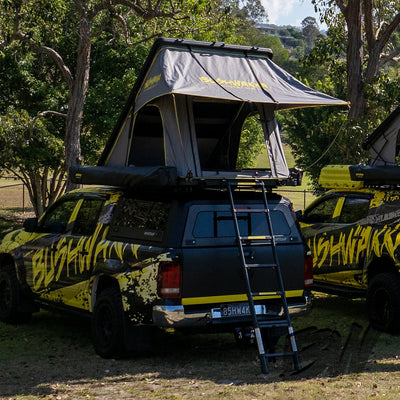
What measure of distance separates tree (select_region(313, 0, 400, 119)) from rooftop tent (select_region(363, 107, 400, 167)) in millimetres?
6115

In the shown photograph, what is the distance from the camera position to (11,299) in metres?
10.3

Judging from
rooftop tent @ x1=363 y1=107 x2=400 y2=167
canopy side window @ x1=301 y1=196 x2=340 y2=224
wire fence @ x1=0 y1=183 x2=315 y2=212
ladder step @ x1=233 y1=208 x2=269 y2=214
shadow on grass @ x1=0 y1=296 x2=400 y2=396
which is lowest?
wire fence @ x1=0 y1=183 x2=315 y2=212

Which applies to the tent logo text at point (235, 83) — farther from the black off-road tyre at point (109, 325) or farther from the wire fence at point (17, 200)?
the wire fence at point (17, 200)

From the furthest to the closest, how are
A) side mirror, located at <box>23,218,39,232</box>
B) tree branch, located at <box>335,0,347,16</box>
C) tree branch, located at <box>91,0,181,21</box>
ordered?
tree branch, located at <box>335,0,347,16</box> → tree branch, located at <box>91,0,181,21</box> → side mirror, located at <box>23,218,39,232</box>

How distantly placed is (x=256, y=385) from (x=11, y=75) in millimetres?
17626

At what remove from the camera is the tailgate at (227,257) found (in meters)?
7.87

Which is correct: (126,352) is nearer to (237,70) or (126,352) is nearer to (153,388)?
(153,388)

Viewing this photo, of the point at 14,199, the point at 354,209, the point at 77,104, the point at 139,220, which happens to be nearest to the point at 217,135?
the point at 354,209

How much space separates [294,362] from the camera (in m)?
7.92

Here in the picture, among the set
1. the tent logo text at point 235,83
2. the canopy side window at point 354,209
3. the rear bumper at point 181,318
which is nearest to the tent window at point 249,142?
the canopy side window at point 354,209

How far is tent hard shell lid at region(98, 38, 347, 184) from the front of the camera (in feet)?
28.6

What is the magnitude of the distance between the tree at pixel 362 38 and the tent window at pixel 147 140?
9681mm

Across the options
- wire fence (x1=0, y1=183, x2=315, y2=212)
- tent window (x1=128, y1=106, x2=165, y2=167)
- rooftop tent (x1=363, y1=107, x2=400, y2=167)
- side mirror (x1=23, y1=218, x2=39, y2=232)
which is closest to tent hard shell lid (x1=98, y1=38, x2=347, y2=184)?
tent window (x1=128, y1=106, x2=165, y2=167)

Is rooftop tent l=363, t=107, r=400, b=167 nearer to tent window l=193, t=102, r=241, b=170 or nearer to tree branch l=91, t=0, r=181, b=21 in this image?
tent window l=193, t=102, r=241, b=170
